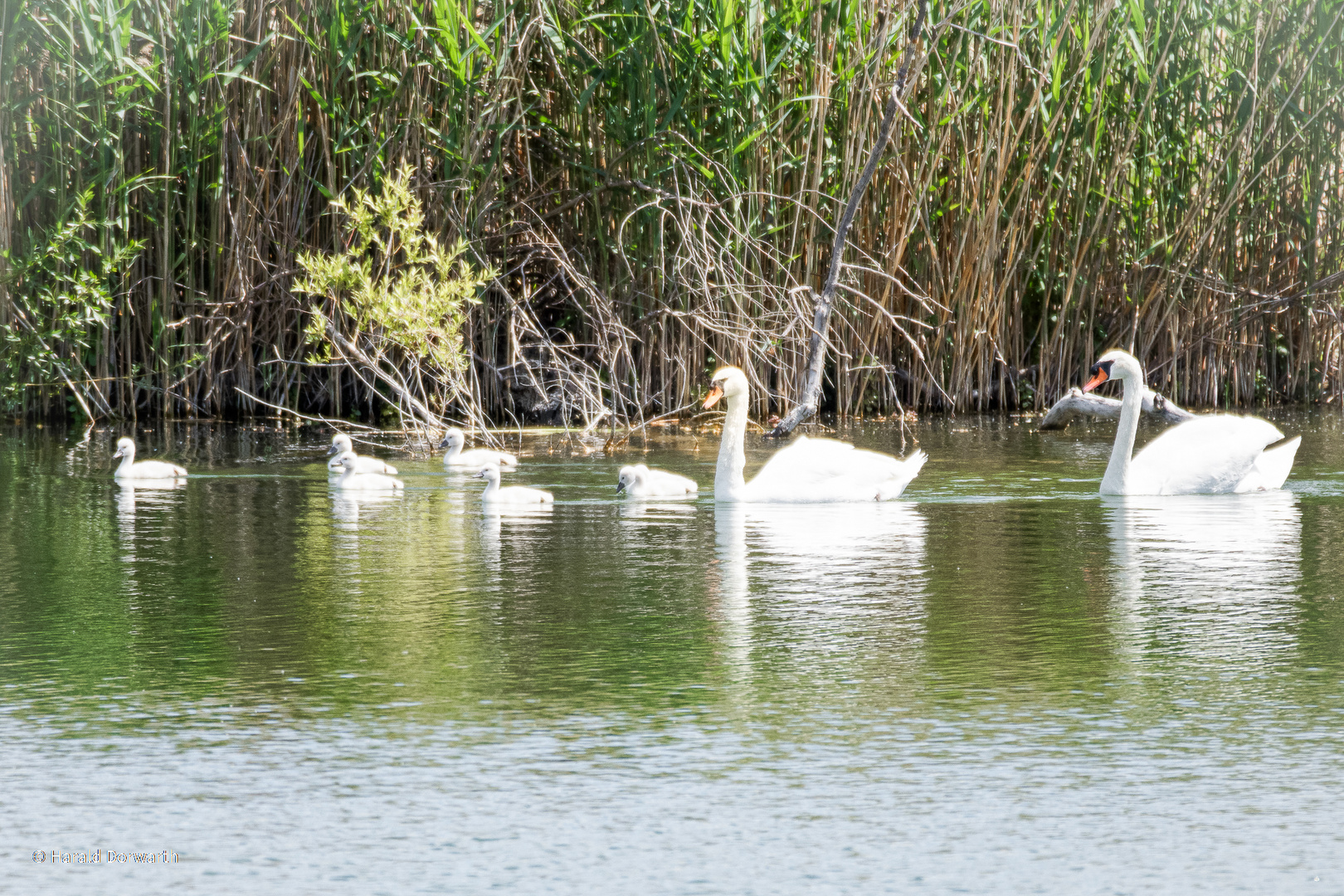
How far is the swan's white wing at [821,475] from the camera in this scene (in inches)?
338

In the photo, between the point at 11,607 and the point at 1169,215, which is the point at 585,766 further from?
the point at 1169,215

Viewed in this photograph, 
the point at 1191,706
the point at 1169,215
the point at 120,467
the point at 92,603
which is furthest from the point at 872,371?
the point at 1191,706

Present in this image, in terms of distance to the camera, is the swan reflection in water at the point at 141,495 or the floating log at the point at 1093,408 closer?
the swan reflection in water at the point at 141,495

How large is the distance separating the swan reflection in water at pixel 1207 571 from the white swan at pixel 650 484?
2070mm

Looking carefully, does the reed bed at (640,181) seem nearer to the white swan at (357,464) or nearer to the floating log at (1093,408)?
the floating log at (1093,408)

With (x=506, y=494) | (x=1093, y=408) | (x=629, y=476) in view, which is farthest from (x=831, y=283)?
(x=506, y=494)

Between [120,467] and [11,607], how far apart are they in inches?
151

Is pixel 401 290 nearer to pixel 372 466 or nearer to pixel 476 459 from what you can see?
pixel 476 459

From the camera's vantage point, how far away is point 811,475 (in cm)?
863

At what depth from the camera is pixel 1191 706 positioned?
172 inches

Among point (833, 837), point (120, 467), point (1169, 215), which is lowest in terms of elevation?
point (833, 837)

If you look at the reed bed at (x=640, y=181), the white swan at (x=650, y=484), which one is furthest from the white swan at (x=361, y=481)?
the reed bed at (x=640, y=181)

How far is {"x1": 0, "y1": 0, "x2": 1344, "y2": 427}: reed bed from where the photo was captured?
12547 millimetres

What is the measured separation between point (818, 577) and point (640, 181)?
679 cm
